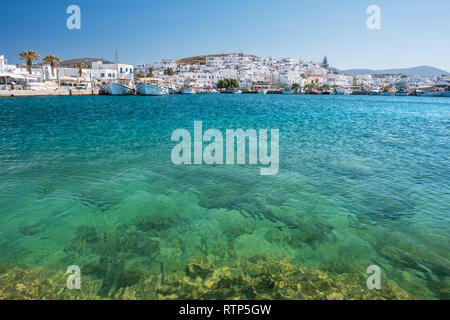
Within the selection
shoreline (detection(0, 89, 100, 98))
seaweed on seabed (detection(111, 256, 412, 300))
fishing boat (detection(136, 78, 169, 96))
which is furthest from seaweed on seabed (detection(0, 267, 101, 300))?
fishing boat (detection(136, 78, 169, 96))

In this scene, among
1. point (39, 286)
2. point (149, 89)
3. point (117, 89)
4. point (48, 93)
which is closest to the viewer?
point (39, 286)

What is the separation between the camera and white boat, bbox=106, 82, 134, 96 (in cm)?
6888

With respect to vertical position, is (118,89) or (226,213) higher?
(118,89)

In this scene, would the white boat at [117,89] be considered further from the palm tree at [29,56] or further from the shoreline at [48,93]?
the palm tree at [29,56]

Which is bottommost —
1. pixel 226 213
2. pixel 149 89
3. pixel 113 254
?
pixel 113 254

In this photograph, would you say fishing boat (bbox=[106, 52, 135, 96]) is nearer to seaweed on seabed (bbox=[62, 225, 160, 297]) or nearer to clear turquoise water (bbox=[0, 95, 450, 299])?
clear turquoise water (bbox=[0, 95, 450, 299])

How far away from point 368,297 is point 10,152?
1460 cm

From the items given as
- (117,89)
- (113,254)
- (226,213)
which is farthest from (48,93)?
(113,254)

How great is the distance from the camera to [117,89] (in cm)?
6956

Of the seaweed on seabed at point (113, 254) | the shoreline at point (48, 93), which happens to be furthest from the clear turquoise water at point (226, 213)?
the shoreline at point (48, 93)

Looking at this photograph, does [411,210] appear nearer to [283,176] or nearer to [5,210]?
[283,176]

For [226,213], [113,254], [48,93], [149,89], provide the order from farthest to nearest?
[149,89]
[48,93]
[226,213]
[113,254]

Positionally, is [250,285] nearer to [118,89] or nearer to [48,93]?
[48,93]

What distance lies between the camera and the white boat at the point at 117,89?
68875mm
